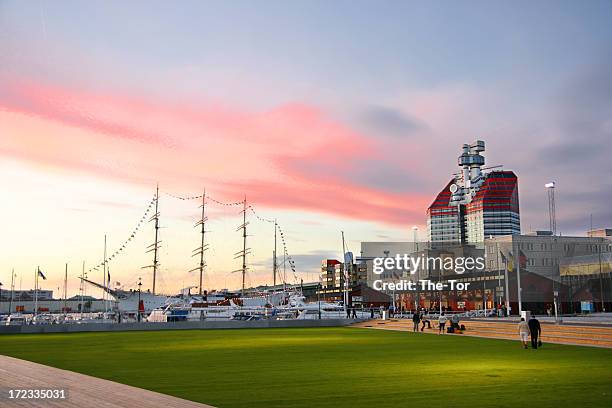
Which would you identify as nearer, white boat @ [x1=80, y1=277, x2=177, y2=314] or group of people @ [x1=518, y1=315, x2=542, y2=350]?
group of people @ [x1=518, y1=315, x2=542, y2=350]

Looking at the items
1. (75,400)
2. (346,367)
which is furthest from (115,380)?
(346,367)

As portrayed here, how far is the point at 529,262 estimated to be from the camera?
120 metres

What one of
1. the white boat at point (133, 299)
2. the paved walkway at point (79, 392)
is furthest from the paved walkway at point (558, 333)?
the white boat at point (133, 299)

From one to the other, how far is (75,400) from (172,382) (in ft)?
14.5

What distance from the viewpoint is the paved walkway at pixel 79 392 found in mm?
11062

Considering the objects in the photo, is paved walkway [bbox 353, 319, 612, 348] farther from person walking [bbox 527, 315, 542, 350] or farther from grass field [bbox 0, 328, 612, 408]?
person walking [bbox 527, 315, 542, 350]

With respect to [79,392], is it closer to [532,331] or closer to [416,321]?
[532,331]

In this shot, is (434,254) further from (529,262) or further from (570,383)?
(570,383)

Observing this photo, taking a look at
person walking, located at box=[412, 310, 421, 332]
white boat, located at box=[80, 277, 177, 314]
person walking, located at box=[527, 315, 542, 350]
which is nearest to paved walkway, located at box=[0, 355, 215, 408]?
person walking, located at box=[527, 315, 542, 350]

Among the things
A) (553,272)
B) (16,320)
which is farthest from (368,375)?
(553,272)

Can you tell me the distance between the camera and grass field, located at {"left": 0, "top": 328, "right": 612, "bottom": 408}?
1275cm

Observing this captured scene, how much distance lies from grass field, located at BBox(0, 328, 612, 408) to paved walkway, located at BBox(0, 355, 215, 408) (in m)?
0.94

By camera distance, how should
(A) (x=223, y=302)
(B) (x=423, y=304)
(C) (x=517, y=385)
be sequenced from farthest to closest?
1. (B) (x=423, y=304)
2. (A) (x=223, y=302)
3. (C) (x=517, y=385)

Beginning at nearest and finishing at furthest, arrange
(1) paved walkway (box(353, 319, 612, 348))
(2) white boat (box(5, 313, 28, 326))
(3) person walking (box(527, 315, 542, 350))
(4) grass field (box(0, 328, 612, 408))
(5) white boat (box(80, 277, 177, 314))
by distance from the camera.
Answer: (4) grass field (box(0, 328, 612, 408)), (3) person walking (box(527, 315, 542, 350)), (1) paved walkway (box(353, 319, 612, 348)), (2) white boat (box(5, 313, 28, 326)), (5) white boat (box(80, 277, 177, 314))
